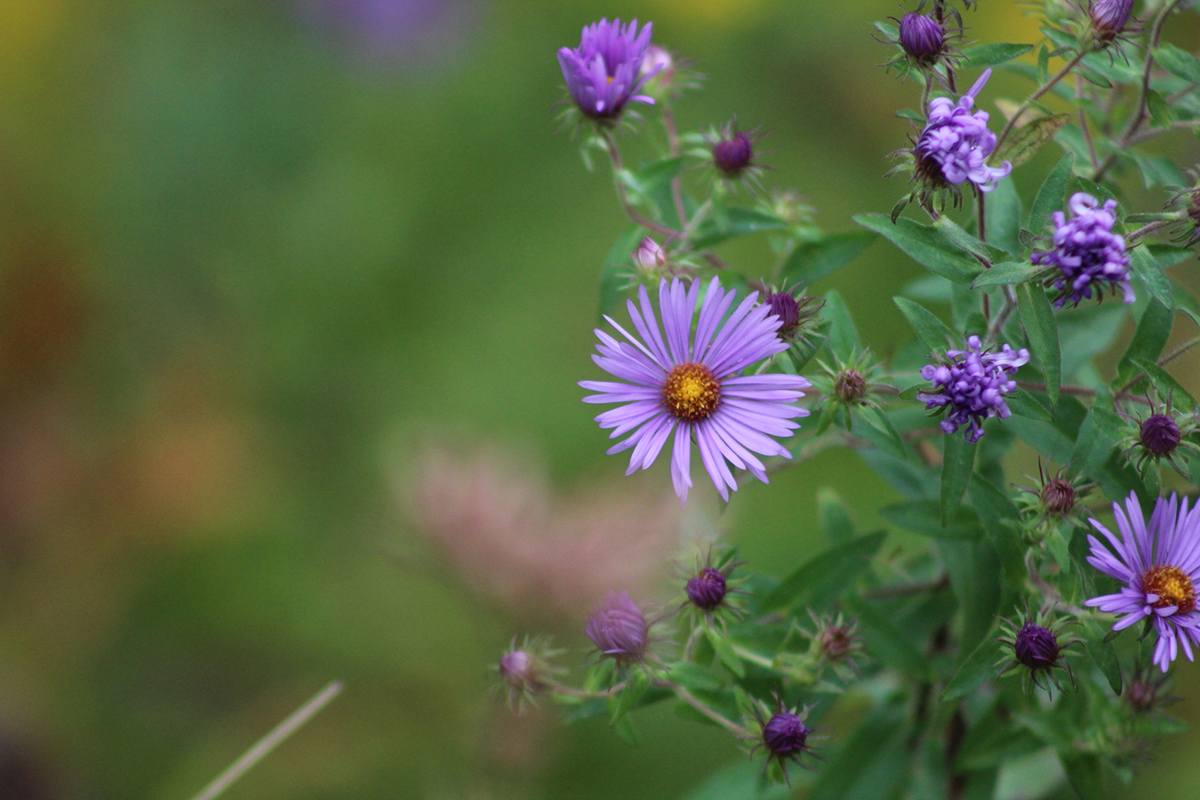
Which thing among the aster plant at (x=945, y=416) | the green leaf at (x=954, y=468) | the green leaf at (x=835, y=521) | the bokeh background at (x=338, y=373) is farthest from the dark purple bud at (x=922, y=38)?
the bokeh background at (x=338, y=373)

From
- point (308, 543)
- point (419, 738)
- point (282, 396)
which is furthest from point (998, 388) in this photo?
point (282, 396)

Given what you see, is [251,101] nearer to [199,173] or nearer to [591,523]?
[199,173]

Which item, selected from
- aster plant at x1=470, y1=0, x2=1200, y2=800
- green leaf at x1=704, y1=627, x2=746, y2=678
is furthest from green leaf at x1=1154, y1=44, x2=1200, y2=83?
green leaf at x1=704, y1=627, x2=746, y2=678

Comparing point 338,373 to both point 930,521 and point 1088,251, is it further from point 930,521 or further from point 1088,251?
point 1088,251

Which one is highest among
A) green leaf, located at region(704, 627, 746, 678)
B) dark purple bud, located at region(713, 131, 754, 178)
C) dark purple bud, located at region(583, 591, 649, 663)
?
dark purple bud, located at region(713, 131, 754, 178)

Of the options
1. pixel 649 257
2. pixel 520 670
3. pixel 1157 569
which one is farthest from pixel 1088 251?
pixel 520 670

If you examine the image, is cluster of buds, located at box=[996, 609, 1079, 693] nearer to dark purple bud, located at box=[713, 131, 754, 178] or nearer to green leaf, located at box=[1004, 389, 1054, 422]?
green leaf, located at box=[1004, 389, 1054, 422]
